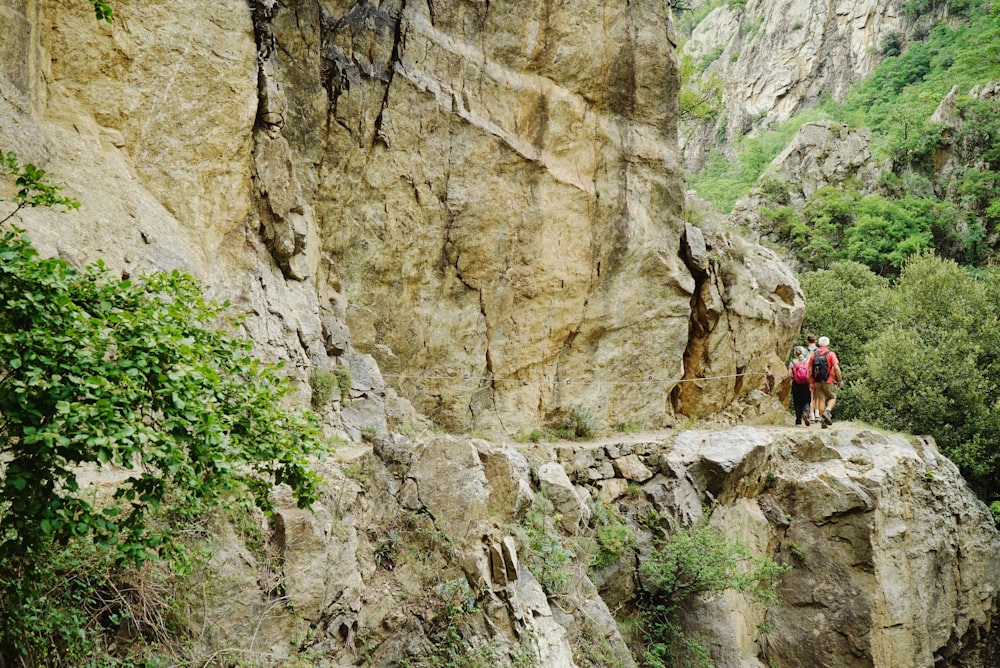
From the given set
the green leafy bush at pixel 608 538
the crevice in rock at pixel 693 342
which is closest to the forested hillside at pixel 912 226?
the crevice in rock at pixel 693 342

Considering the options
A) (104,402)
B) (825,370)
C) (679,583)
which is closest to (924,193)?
(825,370)

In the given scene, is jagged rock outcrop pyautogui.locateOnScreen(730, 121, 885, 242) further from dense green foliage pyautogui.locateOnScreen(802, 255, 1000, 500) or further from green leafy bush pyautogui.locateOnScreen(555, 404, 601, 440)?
green leafy bush pyautogui.locateOnScreen(555, 404, 601, 440)

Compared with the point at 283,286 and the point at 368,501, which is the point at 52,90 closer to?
the point at 283,286

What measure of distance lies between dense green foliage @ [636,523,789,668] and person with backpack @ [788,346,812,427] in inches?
222

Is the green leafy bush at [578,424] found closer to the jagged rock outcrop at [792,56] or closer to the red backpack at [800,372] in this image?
the red backpack at [800,372]

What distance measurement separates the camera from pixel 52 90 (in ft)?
28.9

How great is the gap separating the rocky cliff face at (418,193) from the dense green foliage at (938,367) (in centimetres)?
578

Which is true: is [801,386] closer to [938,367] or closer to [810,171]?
[938,367]

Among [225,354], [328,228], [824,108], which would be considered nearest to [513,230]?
[328,228]

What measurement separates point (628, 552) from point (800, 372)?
23.9 ft

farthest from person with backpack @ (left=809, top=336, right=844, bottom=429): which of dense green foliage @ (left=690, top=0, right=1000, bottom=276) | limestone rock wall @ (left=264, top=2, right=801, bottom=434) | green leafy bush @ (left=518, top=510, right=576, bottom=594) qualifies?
dense green foliage @ (left=690, top=0, right=1000, bottom=276)

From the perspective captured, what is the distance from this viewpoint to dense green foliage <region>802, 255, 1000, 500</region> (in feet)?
64.5

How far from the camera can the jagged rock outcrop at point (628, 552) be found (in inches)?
306

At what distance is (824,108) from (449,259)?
5855 cm
